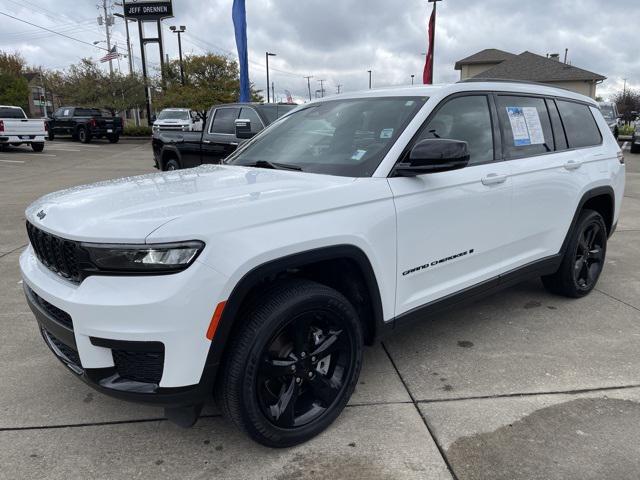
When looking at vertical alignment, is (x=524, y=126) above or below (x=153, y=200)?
above

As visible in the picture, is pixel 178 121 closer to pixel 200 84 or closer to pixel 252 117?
pixel 200 84

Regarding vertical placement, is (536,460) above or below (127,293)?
below

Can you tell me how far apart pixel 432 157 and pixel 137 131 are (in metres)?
33.2

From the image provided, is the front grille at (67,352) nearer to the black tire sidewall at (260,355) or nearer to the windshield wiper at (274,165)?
the black tire sidewall at (260,355)

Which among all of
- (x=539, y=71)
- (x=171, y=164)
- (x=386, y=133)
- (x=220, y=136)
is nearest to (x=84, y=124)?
(x=171, y=164)

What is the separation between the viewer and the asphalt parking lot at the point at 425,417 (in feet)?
8.13

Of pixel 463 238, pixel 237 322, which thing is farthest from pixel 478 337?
pixel 237 322

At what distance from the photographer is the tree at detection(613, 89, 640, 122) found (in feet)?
199

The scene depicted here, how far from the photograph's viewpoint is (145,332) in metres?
2.08

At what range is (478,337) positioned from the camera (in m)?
3.89

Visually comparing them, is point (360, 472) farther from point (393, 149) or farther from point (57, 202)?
point (57, 202)

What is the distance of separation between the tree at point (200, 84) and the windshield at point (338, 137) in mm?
33622

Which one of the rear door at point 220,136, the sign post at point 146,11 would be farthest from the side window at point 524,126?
the sign post at point 146,11

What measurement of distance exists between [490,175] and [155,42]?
41855 millimetres
